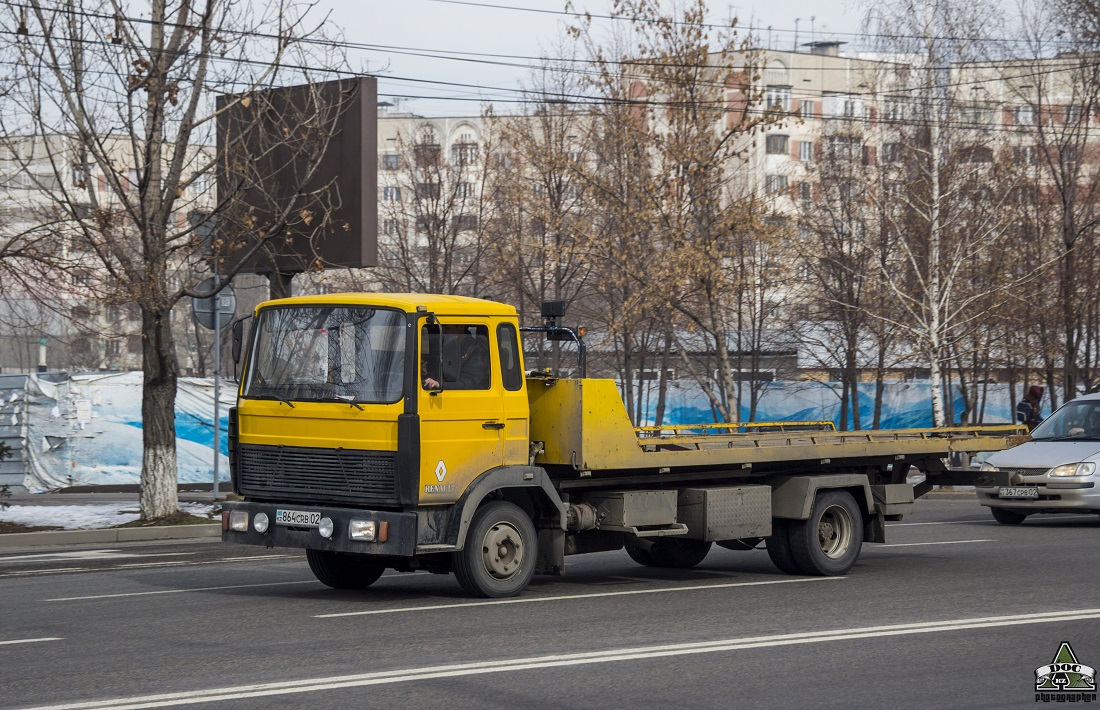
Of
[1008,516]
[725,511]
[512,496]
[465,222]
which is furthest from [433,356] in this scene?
[465,222]

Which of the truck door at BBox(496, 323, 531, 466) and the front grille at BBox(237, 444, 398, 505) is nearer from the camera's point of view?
the front grille at BBox(237, 444, 398, 505)

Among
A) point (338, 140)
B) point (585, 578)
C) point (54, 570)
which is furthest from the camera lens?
point (338, 140)

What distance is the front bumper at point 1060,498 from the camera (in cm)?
1734

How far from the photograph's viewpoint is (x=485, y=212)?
41875 mm

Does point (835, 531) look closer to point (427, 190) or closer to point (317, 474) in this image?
point (317, 474)

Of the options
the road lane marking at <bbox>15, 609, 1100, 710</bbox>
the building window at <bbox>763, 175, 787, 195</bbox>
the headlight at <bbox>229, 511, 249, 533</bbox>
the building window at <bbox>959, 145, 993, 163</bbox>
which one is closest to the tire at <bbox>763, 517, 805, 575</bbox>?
the road lane marking at <bbox>15, 609, 1100, 710</bbox>

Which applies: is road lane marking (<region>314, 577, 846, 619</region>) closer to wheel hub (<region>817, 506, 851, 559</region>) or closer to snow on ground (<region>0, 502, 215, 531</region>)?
wheel hub (<region>817, 506, 851, 559</region>)

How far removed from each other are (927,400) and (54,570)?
95.3 feet

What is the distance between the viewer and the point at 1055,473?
17.6m

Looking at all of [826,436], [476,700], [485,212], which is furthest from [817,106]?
[476,700]

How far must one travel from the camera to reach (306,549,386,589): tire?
1154 centimetres

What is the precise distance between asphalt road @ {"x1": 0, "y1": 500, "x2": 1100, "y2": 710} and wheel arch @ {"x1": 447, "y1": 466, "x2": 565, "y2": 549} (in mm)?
628

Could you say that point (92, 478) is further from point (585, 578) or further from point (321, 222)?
point (585, 578)

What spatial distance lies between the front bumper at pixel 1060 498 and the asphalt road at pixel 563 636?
3592 mm
